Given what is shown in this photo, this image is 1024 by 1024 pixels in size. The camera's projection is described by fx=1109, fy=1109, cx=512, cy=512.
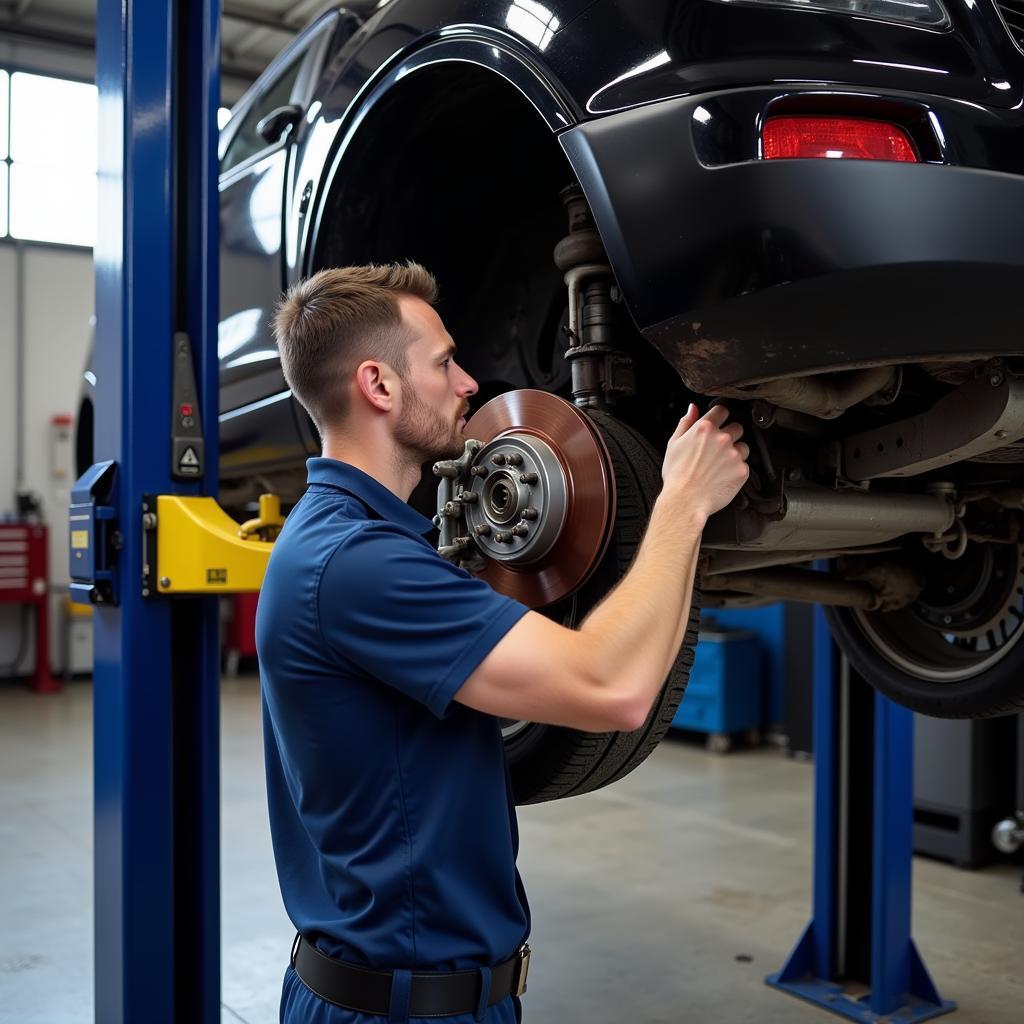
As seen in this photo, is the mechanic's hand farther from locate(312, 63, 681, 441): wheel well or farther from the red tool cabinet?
the red tool cabinet

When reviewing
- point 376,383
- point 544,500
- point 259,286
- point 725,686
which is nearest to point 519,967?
point 544,500

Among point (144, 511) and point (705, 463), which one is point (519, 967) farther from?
point (144, 511)

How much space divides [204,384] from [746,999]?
1.98m

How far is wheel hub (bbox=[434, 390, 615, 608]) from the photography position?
129 centimetres

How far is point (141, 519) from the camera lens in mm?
1562

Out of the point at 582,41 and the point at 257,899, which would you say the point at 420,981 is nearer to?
the point at 582,41

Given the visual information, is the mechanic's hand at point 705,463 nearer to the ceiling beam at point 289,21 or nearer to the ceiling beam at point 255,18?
the ceiling beam at point 289,21

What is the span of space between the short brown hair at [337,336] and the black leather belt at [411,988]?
0.54 metres

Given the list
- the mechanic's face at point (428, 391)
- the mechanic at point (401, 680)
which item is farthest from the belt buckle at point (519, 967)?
the mechanic's face at point (428, 391)

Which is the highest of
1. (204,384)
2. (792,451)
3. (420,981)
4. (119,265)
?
(119,265)

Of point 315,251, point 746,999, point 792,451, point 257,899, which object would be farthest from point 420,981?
point 257,899

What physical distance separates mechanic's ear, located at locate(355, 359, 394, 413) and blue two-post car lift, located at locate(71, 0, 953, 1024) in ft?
1.72

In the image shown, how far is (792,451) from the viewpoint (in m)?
1.44

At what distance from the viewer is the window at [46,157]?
8031mm
